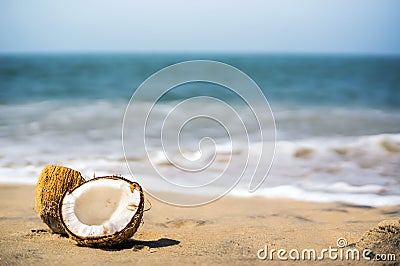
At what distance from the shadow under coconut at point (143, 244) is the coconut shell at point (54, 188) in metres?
0.51

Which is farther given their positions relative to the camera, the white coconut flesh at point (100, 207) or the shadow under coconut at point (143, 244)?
the shadow under coconut at point (143, 244)

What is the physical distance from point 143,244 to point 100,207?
1.51ft

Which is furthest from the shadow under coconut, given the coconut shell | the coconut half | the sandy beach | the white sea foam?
the white sea foam

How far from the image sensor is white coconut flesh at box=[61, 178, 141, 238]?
142 inches

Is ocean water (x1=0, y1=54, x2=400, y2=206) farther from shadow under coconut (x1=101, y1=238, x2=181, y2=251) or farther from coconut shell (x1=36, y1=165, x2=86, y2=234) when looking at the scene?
coconut shell (x1=36, y1=165, x2=86, y2=234)

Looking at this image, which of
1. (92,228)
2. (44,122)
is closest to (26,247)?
(92,228)

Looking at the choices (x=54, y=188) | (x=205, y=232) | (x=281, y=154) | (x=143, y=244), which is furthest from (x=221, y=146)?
(x=54, y=188)

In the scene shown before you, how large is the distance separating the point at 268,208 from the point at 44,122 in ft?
26.6

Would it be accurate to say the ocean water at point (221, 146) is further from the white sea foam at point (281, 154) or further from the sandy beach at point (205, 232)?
the sandy beach at point (205, 232)

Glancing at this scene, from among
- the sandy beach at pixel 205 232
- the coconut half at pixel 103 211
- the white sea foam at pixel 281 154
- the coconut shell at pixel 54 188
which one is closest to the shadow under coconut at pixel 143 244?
the sandy beach at pixel 205 232

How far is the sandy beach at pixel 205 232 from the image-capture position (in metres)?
3.57

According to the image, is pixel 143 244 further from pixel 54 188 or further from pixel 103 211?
pixel 54 188

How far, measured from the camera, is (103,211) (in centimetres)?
387

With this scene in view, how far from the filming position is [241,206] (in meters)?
5.54
